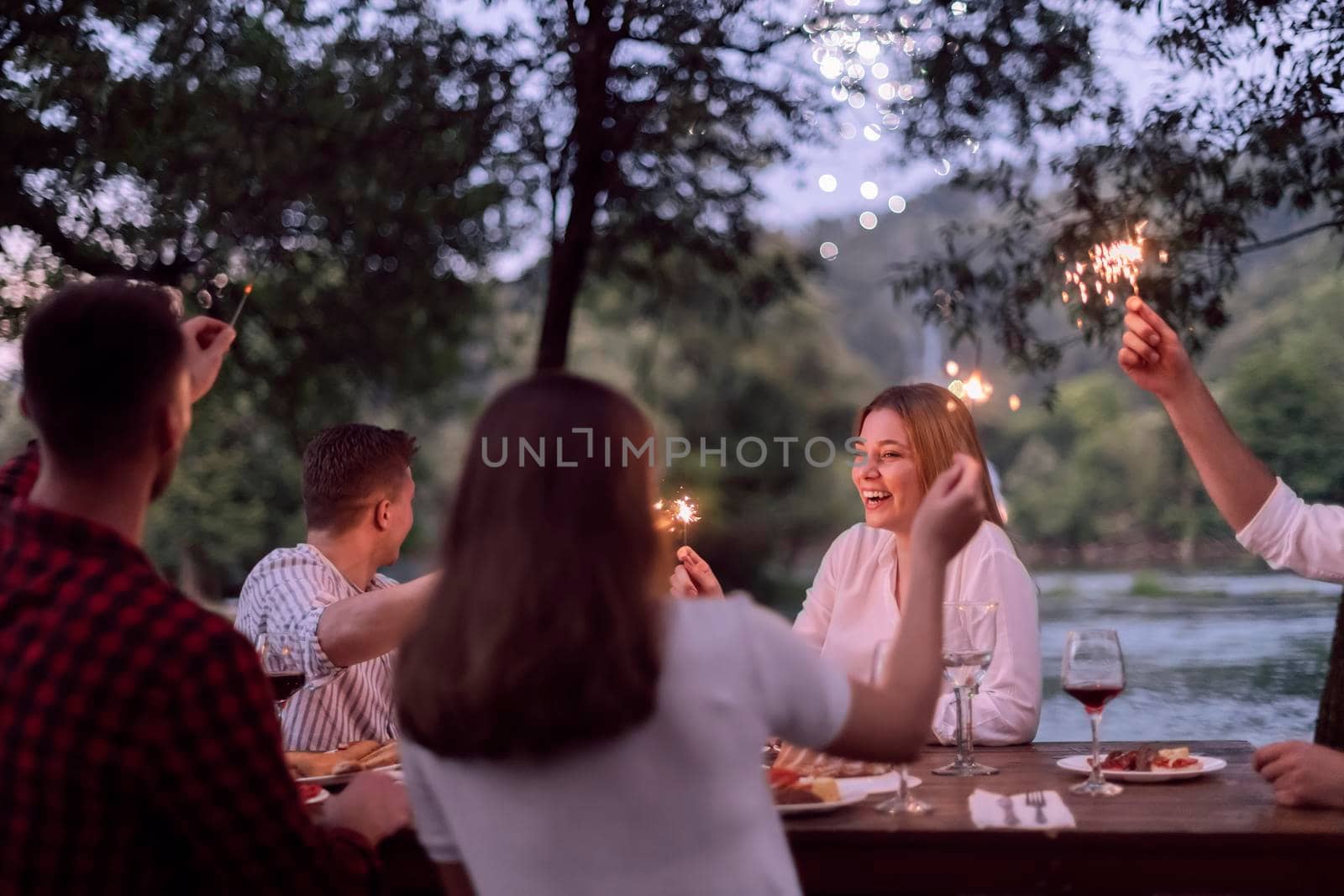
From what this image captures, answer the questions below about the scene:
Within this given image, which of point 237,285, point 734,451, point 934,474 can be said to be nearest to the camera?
point 934,474

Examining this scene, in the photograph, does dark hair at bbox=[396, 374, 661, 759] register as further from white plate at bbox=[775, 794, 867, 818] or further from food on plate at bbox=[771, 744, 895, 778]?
food on plate at bbox=[771, 744, 895, 778]

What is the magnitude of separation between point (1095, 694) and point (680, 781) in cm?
100

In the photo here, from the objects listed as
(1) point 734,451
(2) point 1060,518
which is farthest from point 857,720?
(1) point 734,451

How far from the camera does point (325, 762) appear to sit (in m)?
2.32

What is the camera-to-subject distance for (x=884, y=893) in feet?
5.94

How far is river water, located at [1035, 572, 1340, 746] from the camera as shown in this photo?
16.2ft

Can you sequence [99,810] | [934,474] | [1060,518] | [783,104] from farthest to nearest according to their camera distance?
[1060,518]
[783,104]
[934,474]
[99,810]

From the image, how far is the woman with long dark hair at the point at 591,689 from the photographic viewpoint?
1.19 meters

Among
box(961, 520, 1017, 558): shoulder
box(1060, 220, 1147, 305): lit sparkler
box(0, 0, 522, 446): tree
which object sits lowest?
box(961, 520, 1017, 558): shoulder

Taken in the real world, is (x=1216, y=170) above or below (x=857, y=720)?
above

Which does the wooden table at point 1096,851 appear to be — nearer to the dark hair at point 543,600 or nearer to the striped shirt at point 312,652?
the dark hair at point 543,600

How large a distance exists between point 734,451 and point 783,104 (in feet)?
11.6

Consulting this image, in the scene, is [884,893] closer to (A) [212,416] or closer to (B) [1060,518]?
(B) [1060,518]

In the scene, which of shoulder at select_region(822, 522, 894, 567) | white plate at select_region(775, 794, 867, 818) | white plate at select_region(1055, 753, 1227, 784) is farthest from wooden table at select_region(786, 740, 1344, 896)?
shoulder at select_region(822, 522, 894, 567)
